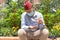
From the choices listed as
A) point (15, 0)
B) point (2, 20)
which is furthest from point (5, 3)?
point (2, 20)

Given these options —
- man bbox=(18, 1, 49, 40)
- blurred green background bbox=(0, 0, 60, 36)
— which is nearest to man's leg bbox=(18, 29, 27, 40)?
man bbox=(18, 1, 49, 40)

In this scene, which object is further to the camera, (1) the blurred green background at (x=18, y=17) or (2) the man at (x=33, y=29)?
(1) the blurred green background at (x=18, y=17)

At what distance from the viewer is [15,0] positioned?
10227 millimetres

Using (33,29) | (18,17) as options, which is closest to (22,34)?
(33,29)

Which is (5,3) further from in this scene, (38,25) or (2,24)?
(38,25)

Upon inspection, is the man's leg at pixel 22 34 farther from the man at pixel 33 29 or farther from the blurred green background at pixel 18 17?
the blurred green background at pixel 18 17

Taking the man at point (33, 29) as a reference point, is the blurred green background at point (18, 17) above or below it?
above

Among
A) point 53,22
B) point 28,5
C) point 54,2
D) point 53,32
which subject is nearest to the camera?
point 28,5

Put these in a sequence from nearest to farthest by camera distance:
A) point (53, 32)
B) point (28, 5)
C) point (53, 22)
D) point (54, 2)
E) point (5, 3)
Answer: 1. point (28, 5)
2. point (53, 32)
3. point (53, 22)
4. point (54, 2)
5. point (5, 3)

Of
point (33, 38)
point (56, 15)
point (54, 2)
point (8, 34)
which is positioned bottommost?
point (33, 38)

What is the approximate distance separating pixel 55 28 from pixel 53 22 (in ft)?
1.46

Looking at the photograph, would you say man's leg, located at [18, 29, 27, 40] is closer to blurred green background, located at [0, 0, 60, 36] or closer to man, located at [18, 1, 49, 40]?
man, located at [18, 1, 49, 40]

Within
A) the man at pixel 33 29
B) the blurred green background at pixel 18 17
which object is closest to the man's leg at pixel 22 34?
the man at pixel 33 29

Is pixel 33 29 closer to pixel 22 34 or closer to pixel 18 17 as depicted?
pixel 22 34
